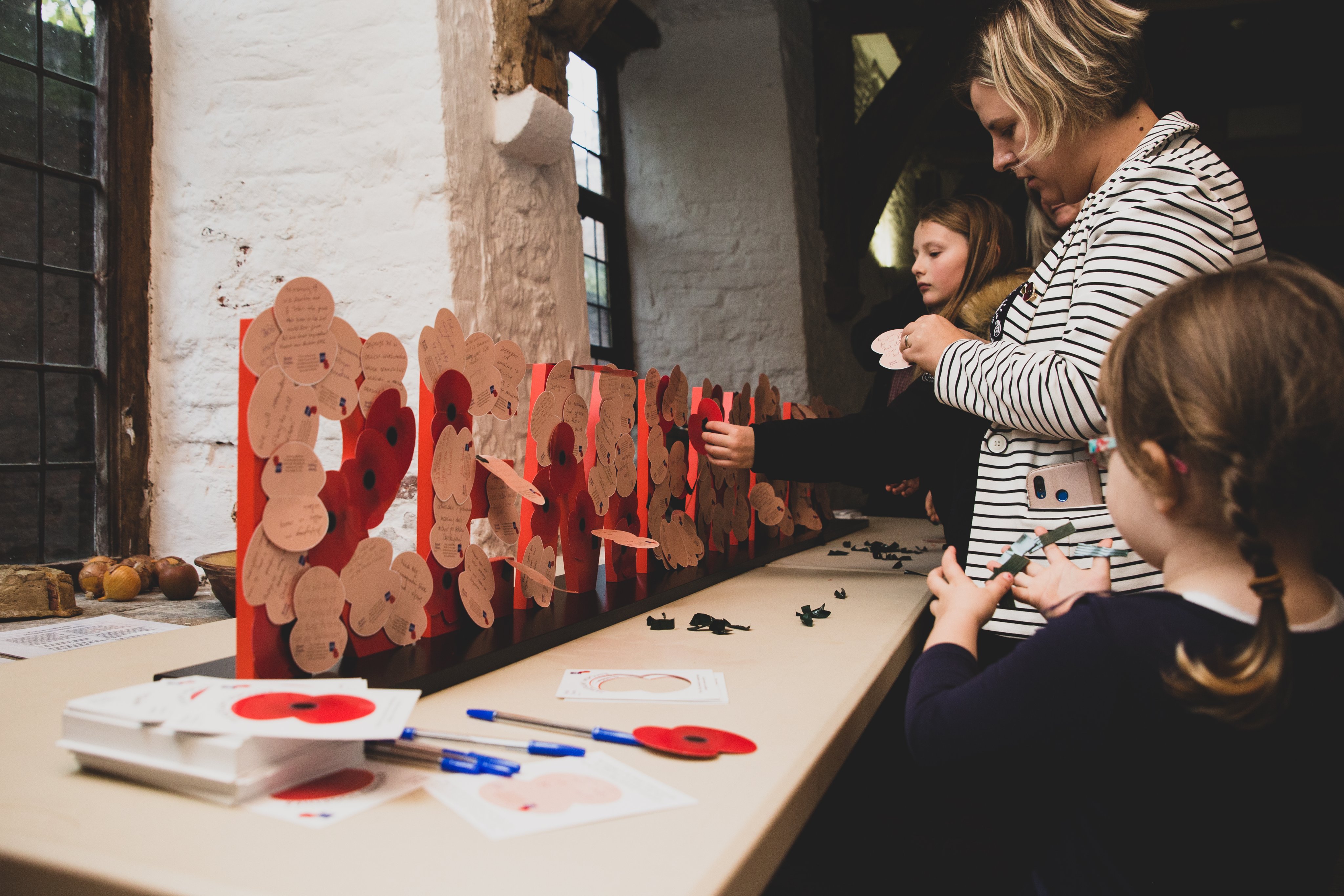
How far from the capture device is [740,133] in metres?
4.44

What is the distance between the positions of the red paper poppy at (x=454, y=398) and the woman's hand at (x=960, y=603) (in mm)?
616

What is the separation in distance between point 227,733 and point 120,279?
6.80 feet

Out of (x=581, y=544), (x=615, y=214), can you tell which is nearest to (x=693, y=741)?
(x=581, y=544)

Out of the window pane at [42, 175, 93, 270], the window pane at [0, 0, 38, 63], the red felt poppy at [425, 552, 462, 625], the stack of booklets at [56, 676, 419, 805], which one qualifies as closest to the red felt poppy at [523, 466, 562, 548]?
the red felt poppy at [425, 552, 462, 625]

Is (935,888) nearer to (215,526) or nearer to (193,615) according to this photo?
(193,615)

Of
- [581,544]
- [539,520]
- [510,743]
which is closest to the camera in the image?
[510,743]

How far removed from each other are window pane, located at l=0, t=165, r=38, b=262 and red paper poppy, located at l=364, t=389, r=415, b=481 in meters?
1.60

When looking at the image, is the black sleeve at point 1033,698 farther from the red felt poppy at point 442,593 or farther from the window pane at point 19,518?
the window pane at point 19,518

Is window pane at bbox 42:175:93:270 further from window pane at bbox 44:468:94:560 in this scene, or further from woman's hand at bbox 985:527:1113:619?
woman's hand at bbox 985:527:1113:619

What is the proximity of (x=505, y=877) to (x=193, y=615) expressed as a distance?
1.48 meters

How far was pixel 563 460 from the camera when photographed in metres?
1.37

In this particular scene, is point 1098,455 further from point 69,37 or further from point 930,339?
point 69,37

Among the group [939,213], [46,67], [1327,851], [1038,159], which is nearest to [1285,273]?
[1327,851]

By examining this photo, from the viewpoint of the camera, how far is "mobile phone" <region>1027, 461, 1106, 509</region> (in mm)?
1143
